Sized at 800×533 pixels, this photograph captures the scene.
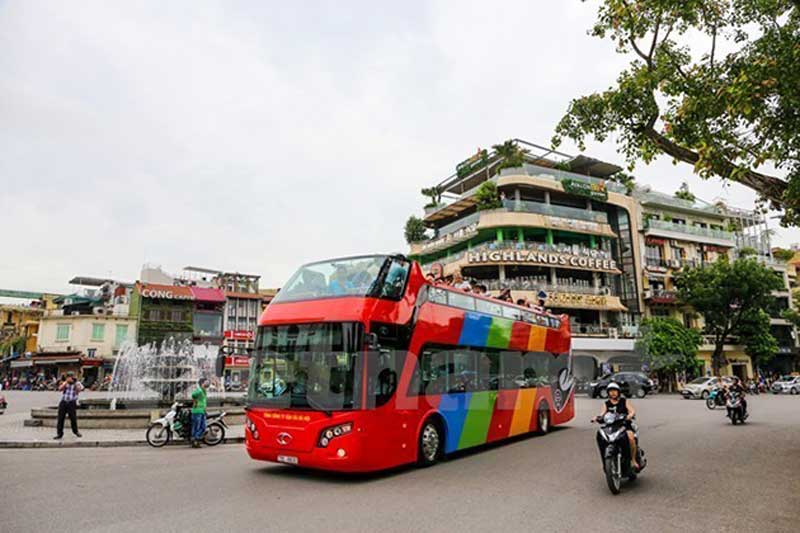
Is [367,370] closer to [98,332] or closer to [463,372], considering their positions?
[463,372]

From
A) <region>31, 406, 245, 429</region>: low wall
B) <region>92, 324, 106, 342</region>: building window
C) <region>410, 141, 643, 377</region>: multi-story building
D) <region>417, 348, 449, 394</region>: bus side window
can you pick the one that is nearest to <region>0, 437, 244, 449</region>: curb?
<region>31, 406, 245, 429</region>: low wall

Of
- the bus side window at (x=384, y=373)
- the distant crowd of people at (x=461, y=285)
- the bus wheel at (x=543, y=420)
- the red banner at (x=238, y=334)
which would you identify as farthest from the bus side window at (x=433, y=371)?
the red banner at (x=238, y=334)

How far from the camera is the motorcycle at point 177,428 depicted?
1304 centimetres

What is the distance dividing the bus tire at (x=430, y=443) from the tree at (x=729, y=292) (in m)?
36.6

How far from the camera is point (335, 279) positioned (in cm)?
896

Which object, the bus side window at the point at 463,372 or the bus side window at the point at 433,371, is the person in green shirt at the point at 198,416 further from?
the bus side window at the point at 463,372

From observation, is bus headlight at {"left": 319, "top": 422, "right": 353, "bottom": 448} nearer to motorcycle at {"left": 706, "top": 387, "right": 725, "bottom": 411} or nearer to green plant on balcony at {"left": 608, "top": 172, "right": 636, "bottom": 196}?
motorcycle at {"left": 706, "top": 387, "right": 725, "bottom": 411}

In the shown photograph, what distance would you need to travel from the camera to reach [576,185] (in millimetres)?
41656

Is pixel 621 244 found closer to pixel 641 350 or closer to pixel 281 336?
pixel 641 350

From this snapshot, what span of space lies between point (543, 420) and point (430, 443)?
5589 mm

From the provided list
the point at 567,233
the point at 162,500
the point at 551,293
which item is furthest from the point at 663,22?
the point at 567,233

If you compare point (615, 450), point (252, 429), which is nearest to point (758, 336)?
point (615, 450)

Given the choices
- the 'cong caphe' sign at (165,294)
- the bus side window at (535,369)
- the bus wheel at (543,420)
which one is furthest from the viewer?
the 'cong caphe' sign at (165,294)

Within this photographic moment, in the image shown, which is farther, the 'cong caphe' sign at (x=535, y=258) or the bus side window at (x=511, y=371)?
the 'cong caphe' sign at (x=535, y=258)
